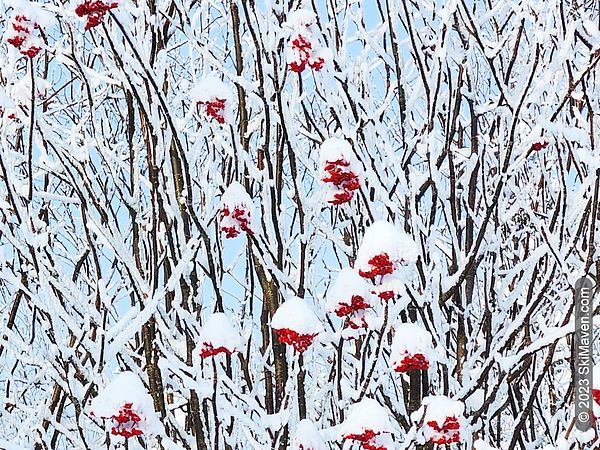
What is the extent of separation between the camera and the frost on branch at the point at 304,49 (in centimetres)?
232

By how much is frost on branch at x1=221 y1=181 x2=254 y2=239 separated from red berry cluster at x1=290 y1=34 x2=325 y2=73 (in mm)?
403

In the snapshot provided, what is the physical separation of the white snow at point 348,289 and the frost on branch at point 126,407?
56 cm

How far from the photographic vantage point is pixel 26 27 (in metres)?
2.36

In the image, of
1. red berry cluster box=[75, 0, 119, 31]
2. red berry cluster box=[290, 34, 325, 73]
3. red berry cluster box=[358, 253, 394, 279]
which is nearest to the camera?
red berry cluster box=[358, 253, 394, 279]

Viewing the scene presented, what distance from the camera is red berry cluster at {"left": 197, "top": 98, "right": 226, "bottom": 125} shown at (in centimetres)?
238

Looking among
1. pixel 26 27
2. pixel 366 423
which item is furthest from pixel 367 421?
pixel 26 27

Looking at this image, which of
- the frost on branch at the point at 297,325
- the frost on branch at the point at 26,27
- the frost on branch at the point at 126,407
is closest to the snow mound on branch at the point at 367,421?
the frost on branch at the point at 297,325

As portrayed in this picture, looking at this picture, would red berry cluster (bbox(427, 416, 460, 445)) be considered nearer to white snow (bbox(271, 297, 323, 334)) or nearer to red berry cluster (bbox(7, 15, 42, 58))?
white snow (bbox(271, 297, 323, 334))

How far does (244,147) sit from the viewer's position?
2.91 meters

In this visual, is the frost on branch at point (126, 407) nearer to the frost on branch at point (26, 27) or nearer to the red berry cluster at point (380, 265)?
the red berry cluster at point (380, 265)

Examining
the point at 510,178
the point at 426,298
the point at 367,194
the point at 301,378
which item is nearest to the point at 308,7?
the point at 367,194

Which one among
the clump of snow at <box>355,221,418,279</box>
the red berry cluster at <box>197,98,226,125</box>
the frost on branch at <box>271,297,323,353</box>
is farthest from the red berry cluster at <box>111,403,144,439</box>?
the red berry cluster at <box>197,98,226,125</box>

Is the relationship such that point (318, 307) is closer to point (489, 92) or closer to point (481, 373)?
point (481, 373)

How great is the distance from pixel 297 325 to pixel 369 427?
32 cm
